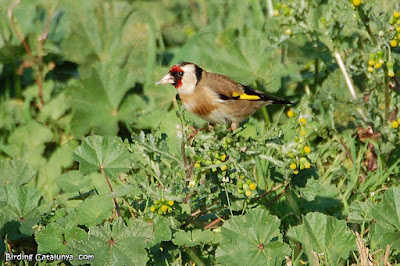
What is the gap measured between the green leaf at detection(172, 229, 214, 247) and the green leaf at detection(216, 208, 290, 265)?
123mm

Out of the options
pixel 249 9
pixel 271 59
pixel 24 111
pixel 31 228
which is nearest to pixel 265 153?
pixel 31 228

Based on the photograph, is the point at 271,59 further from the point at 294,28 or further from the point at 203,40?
the point at 294,28

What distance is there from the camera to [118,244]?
10.5 feet

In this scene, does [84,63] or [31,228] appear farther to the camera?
[84,63]

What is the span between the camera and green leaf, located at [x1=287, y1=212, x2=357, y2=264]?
10.5 ft

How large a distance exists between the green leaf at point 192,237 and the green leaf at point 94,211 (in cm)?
43

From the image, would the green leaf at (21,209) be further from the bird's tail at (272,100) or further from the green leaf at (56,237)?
the bird's tail at (272,100)

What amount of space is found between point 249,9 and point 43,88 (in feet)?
7.66

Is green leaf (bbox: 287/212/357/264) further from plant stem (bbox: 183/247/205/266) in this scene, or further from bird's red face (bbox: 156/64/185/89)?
bird's red face (bbox: 156/64/185/89)

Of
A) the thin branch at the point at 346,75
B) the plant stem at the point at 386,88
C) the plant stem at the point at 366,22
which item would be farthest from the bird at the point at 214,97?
the plant stem at the point at 366,22

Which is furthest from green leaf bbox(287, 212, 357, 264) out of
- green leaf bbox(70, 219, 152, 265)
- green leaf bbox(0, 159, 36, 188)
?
green leaf bbox(0, 159, 36, 188)

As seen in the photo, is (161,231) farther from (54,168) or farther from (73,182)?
(54,168)

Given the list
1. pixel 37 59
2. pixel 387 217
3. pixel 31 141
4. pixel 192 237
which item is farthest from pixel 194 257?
pixel 37 59

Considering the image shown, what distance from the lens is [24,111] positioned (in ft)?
16.7
